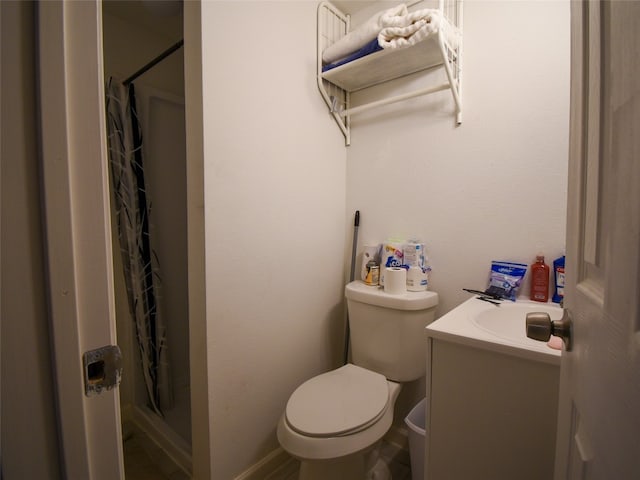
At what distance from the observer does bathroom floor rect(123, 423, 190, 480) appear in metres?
1.25

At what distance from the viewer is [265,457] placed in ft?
4.00

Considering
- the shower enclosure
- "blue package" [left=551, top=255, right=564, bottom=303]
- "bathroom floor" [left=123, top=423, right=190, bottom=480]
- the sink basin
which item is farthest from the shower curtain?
"blue package" [left=551, top=255, right=564, bottom=303]

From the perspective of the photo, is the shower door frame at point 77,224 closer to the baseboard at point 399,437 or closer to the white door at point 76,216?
the white door at point 76,216

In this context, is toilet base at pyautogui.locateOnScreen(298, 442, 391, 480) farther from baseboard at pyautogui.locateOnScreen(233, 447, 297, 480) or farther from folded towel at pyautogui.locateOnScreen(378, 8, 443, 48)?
folded towel at pyautogui.locateOnScreen(378, 8, 443, 48)

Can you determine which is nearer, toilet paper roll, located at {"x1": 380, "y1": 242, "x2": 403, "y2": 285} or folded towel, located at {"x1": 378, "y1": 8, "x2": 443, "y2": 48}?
folded towel, located at {"x1": 378, "y1": 8, "x2": 443, "y2": 48}

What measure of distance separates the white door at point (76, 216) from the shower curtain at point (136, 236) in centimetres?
131

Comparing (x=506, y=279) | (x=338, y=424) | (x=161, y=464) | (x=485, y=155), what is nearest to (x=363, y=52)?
(x=485, y=155)

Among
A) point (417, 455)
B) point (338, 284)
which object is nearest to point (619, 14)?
point (417, 455)

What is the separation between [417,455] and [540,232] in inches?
37.7

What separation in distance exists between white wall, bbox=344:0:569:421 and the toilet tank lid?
16cm

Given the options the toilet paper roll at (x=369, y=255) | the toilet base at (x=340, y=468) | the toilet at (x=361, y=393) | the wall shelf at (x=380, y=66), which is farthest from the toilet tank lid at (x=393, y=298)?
the wall shelf at (x=380, y=66)

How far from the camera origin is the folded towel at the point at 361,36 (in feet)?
3.76

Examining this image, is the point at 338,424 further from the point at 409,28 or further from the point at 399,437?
the point at 409,28

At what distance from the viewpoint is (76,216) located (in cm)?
33
